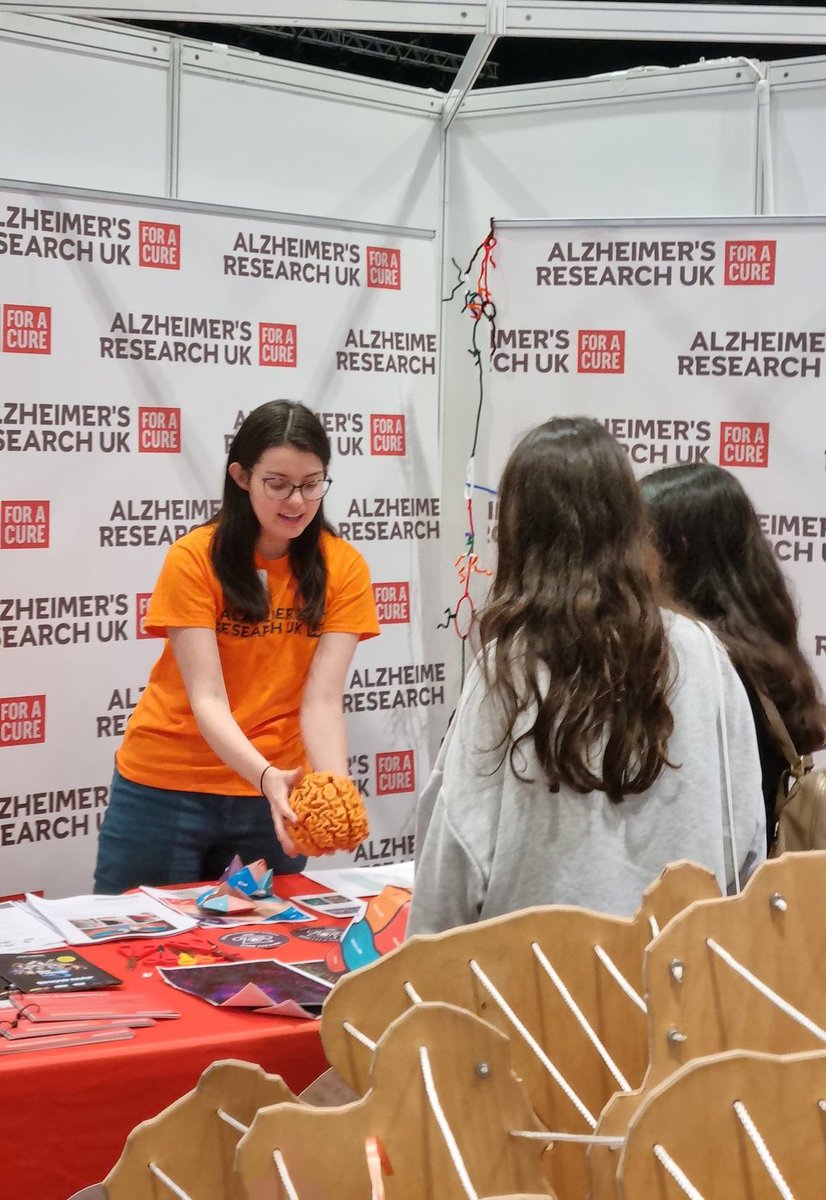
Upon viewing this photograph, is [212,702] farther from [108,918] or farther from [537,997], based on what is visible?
[537,997]

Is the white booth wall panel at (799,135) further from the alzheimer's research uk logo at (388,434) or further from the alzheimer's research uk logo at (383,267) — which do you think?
the alzheimer's research uk logo at (388,434)

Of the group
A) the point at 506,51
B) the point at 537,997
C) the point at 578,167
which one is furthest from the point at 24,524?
the point at 506,51

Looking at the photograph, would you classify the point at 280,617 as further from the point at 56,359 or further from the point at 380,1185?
the point at 380,1185

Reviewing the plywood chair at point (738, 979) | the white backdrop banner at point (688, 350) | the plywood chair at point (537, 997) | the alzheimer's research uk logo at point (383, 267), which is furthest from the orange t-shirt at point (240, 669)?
the alzheimer's research uk logo at point (383, 267)

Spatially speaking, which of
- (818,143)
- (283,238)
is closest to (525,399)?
(283,238)

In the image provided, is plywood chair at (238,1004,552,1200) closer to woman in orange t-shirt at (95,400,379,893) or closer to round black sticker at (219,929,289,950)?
round black sticker at (219,929,289,950)

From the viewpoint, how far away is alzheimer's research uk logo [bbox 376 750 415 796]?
13.5 feet

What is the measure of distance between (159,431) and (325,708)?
1484 millimetres

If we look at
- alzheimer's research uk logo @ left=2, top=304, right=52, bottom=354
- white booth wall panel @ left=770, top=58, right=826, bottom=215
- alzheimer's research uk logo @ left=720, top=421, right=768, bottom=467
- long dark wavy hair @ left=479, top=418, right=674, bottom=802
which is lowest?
long dark wavy hair @ left=479, top=418, right=674, bottom=802

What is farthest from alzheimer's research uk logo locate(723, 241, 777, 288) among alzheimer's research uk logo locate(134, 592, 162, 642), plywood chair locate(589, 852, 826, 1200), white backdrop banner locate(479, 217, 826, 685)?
plywood chair locate(589, 852, 826, 1200)

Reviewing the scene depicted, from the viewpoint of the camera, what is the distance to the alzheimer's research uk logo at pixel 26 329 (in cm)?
344

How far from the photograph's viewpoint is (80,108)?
3635 mm

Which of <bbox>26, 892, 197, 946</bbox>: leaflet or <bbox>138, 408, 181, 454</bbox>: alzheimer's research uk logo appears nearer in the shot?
<bbox>26, 892, 197, 946</bbox>: leaflet

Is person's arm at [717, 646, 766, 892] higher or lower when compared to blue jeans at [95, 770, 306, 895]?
higher
